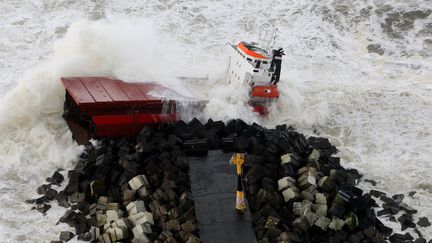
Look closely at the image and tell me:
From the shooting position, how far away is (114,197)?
1177 centimetres

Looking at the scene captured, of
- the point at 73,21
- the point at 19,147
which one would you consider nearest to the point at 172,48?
the point at 73,21

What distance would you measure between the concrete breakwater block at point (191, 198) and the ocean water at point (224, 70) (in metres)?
0.65

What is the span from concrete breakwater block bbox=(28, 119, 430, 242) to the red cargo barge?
0.51m

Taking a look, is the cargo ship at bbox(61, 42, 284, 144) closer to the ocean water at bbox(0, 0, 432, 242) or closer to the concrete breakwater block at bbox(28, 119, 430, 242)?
the ocean water at bbox(0, 0, 432, 242)

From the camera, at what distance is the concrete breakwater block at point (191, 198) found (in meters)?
10.8

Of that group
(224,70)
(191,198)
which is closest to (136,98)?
(191,198)

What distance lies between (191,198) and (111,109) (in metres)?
4.23

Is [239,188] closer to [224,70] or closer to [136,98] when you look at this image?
[136,98]

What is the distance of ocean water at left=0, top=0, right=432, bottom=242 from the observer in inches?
541

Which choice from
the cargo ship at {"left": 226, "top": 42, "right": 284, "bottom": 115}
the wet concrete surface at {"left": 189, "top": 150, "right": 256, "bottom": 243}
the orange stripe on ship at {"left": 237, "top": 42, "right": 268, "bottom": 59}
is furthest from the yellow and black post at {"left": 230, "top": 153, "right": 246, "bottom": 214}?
the orange stripe on ship at {"left": 237, "top": 42, "right": 268, "bottom": 59}

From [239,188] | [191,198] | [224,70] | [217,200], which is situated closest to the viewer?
[239,188]

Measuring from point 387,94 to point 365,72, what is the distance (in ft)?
7.00

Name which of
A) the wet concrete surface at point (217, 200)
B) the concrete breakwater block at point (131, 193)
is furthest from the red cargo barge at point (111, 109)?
the wet concrete surface at point (217, 200)

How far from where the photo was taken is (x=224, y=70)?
59.8ft
